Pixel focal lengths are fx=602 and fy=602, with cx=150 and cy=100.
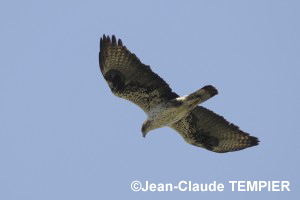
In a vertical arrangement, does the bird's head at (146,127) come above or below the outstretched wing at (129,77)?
below

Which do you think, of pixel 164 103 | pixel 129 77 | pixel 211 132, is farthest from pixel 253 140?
pixel 129 77

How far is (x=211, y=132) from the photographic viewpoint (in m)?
13.4

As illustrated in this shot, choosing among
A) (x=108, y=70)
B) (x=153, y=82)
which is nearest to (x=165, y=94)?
(x=153, y=82)

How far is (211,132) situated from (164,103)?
1.39 meters

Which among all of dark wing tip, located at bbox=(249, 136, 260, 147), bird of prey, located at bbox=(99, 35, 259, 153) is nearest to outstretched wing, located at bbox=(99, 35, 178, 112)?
bird of prey, located at bbox=(99, 35, 259, 153)

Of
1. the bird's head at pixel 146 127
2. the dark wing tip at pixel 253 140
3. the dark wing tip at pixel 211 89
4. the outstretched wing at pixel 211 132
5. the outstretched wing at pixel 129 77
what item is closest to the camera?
the dark wing tip at pixel 211 89

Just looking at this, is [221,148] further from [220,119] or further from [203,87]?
[203,87]

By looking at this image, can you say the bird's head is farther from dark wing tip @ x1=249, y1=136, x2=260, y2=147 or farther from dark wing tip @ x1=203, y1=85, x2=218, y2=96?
dark wing tip @ x1=249, y1=136, x2=260, y2=147

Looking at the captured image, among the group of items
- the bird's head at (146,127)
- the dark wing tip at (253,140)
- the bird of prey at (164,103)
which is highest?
the bird of prey at (164,103)

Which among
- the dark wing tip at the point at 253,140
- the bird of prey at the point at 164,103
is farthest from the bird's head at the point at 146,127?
the dark wing tip at the point at 253,140

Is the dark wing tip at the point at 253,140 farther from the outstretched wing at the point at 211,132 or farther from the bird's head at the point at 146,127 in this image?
the bird's head at the point at 146,127

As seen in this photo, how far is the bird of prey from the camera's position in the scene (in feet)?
40.8

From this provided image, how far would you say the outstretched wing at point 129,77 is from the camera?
12414 mm

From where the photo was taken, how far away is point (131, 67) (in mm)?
12477
